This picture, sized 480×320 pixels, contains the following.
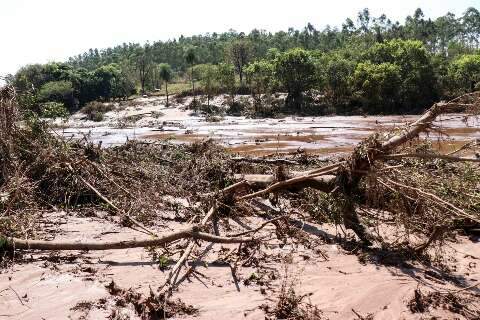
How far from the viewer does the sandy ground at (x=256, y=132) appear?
21.9 m

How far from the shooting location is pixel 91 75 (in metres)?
70.7

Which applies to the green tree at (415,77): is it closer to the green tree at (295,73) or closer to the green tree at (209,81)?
the green tree at (295,73)

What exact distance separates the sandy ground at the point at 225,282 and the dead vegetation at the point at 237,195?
0.74 feet

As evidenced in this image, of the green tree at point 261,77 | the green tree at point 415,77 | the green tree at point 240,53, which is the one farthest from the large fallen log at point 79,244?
the green tree at point 240,53

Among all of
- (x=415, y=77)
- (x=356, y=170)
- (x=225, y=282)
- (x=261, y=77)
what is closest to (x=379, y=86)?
(x=415, y=77)

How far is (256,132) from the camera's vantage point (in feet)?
115

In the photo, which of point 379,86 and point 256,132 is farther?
point 379,86

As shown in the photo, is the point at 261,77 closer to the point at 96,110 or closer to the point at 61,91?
the point at 96,110

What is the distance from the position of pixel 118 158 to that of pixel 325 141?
1873cm

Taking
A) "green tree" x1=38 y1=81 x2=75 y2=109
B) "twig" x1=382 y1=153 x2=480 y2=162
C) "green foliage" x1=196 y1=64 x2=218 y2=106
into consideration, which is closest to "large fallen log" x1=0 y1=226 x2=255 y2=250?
"twig" x1=382 y1=153 x2=480 y2=162

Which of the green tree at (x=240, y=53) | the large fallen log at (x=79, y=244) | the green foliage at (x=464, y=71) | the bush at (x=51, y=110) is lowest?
the large fallen log at (x=79, y=244)

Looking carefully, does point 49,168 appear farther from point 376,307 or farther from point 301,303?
point 376,307

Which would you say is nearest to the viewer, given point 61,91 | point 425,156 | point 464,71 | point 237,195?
point 425,156

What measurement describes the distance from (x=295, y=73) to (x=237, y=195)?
1862 inches
